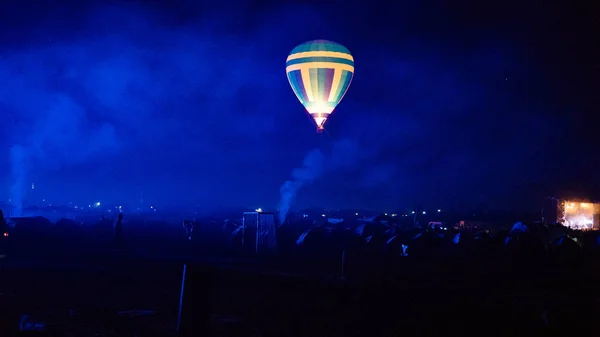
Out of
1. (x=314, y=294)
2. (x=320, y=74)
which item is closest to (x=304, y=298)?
(x=314, y=294)

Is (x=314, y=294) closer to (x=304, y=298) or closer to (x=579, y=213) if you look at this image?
(x=304, y=298)

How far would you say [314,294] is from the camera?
58.1ft

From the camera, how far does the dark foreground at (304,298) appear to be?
467 inches

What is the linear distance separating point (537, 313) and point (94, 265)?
16.9 metres

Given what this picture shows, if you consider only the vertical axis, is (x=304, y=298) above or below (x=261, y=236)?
below

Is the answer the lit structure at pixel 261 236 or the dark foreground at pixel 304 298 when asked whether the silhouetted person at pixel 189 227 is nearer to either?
the lit structure at pixel 261 236

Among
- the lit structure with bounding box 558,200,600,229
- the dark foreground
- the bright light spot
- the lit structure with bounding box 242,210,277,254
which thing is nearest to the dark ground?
the dark foreground

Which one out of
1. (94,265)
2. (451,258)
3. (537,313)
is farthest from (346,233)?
(537,313)

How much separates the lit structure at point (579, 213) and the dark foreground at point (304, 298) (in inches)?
1633

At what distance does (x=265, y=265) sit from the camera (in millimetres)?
27375

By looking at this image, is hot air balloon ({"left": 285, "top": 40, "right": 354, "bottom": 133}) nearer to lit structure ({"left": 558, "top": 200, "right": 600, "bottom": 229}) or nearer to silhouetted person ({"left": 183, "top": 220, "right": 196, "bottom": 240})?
silhouetted person ({"left": 183, "top": 220, "right": 196, "bottom": 240})

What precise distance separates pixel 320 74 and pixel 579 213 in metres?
40.9

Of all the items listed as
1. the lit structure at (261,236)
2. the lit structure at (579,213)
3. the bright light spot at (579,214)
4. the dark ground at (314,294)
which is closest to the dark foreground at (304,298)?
the dark ground at (314,294)

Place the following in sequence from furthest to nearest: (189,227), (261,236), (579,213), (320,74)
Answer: (579,213) → (189,227) → (320,74) → (261,236)
